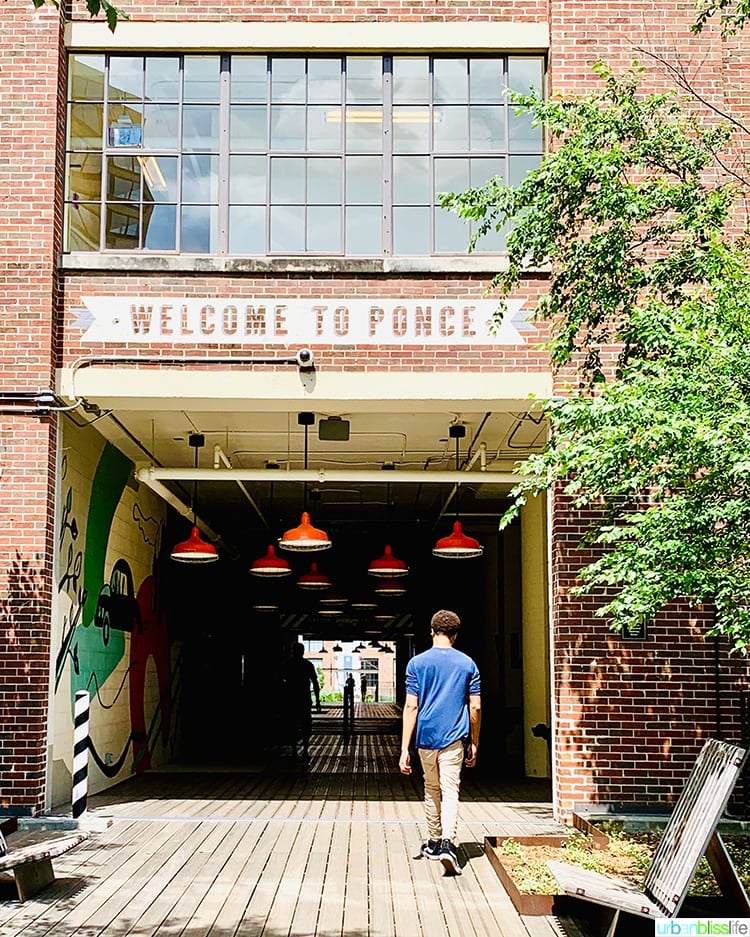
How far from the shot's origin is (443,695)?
28.1 feet

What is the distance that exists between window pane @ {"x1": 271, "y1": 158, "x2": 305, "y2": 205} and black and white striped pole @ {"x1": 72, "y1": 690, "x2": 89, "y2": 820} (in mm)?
4616

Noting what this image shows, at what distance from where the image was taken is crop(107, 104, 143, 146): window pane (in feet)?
36.5

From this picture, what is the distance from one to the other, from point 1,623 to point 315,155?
4840mm

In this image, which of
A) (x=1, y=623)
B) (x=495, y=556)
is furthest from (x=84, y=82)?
(x=495, y=556)

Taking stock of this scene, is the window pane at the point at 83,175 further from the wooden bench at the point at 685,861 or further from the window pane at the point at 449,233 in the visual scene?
the wooden bench at the point at 685,861

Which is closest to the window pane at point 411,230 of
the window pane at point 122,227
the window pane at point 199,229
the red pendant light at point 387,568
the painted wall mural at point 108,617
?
the window pane at point 199,229

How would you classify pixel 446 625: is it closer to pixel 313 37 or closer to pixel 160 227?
pixel 160 227

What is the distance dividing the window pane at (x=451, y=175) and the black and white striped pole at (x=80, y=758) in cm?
535

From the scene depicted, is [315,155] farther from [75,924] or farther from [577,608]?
[75,924]

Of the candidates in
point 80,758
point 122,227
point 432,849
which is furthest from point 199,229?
point 432,849

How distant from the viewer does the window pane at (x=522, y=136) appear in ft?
36.4

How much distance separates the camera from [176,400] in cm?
1087

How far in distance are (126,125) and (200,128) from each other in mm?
655

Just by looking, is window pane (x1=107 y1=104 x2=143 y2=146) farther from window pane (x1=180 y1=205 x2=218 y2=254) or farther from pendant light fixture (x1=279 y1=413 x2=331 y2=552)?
pendant light fixture (x1=279 y1=413 x2=331 y2=552)
